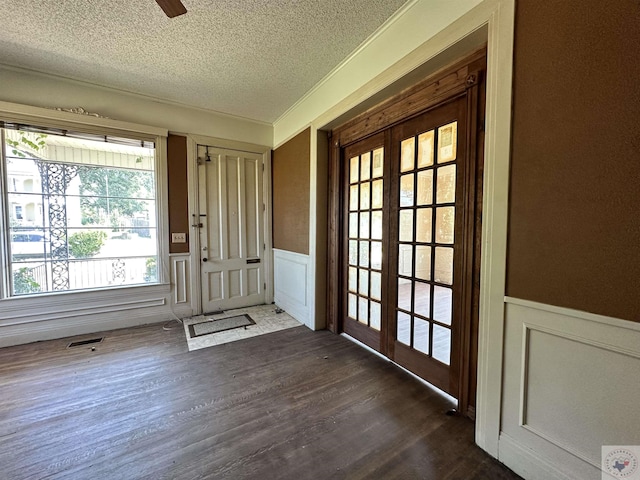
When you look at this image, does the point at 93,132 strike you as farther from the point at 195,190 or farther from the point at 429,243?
the point at 429,243

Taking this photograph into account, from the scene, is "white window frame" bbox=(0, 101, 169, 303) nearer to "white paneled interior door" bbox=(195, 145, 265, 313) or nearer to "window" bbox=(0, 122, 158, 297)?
"window" bbox=(0, 122, 158, 297)

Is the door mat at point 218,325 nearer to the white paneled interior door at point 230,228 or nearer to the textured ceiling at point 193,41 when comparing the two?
the white paneled interior door at point 230,228

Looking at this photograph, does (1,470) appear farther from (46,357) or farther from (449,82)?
(449,82)

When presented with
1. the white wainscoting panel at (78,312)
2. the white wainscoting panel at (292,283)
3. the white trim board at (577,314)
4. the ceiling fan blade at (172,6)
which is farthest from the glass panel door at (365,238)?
the white wainscoting panel at (78,312)

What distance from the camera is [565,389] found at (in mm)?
1188

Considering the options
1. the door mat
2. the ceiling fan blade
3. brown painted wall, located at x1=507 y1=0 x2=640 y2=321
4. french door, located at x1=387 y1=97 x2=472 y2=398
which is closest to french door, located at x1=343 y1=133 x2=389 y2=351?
french door, located at x1=387 y1=97 x2=472 y2=398

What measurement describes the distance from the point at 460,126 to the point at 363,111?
1068 mm

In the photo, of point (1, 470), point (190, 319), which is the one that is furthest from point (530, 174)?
point (190, 319)

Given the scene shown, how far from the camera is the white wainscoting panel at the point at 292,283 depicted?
132 inches

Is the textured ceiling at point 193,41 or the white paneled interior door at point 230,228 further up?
the textured ceiling at point 193,41

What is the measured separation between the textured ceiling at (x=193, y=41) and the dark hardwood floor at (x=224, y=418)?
2.88 meters

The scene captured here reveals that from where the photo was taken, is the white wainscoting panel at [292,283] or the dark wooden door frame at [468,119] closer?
the dark wooden door frame at [468,119]

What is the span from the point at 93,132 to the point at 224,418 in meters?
3.44

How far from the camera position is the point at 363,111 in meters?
2.54
